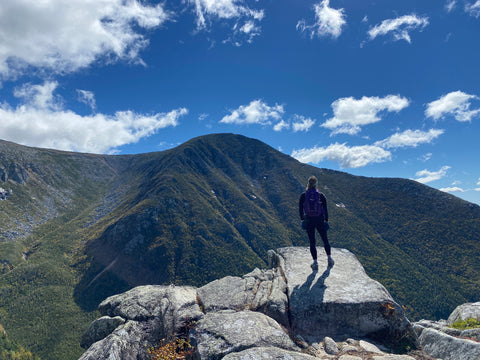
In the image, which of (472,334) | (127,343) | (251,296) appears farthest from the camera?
(251,296)

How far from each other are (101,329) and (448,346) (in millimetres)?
15604

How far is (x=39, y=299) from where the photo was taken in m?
146

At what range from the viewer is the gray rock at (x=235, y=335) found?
28.3ft

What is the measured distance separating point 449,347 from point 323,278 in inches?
231

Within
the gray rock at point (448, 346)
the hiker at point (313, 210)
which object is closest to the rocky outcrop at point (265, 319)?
the gray rock at point (448, 346)

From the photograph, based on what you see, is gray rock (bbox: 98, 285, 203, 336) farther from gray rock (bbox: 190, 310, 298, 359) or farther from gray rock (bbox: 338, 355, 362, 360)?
gray rock (bbox: 338, 355, 362, 360)

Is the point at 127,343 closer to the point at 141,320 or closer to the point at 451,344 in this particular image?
the point at 141,320

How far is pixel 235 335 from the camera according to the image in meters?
9.11

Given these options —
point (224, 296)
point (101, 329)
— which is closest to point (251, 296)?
point (224, 296)

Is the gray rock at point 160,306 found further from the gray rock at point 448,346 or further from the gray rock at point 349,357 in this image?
the gray rock at point 448,346

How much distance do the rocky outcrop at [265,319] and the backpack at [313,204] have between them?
3.88 meters

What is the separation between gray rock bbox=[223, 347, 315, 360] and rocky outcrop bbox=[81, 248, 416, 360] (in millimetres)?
33

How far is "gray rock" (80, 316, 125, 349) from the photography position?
12.1m

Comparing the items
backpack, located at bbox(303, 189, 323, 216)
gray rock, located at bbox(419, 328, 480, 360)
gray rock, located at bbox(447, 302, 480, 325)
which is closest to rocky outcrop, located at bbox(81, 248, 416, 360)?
gray rock, located at bbox(419, 328, 480, 360)
